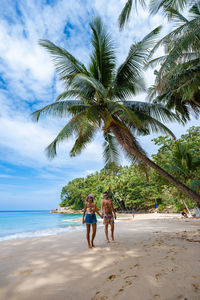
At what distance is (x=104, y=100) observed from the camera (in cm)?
593

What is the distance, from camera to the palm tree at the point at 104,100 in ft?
19.3

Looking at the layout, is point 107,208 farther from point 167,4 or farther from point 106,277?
point 167,4

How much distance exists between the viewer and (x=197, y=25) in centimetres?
446

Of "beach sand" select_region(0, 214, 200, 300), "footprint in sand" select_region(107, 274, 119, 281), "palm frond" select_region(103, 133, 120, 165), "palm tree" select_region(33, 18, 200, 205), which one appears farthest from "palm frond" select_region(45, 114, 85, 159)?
"footprint in sand" select_region(107, 274, 119, 281)

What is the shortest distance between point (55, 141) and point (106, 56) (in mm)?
3718

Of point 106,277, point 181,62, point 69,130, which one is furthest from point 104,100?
point 106,277

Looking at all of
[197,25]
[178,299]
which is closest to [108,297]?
[178,299]

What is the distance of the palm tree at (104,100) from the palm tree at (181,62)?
0.74m

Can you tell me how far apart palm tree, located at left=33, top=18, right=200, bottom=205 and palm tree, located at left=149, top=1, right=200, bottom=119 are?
2.44 feet

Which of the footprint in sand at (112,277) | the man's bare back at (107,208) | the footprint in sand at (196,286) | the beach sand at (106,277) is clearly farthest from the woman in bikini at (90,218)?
the footprint in sand at (196,286)

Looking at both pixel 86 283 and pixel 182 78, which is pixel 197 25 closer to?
pixel 182 78

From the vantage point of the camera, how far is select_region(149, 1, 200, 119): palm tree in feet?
15.1

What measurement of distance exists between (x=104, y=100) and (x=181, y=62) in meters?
2.96

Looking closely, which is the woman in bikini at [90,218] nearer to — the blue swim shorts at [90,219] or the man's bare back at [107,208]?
the blue swim shorts at [90,219]
